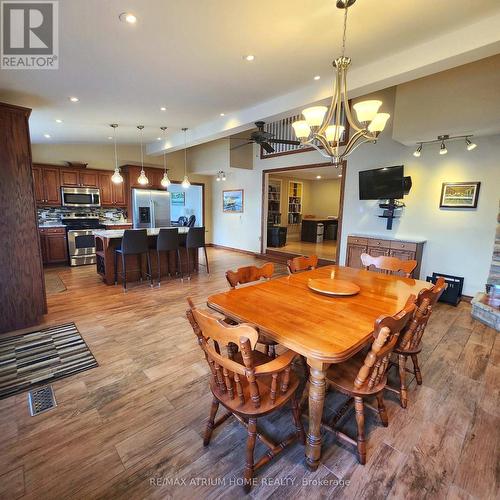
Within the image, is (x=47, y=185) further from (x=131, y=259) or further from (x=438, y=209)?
(x=438, y=209)

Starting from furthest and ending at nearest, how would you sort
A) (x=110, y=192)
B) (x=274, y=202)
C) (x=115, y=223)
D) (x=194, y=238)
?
(x=274, y=202), (x=115, y=223), (x=110, y=192), (x=194, y=238)

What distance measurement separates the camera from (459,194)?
14.1 feet

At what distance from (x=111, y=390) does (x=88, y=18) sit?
2923 millimetres

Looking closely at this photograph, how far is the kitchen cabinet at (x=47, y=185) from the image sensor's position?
590 cm

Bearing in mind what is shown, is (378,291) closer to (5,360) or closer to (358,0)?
(358,0)

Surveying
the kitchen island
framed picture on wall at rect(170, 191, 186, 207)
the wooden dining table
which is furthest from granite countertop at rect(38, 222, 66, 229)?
the wooden dining table

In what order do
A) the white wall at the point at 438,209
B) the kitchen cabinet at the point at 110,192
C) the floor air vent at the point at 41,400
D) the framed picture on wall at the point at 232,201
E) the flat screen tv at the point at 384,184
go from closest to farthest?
the floor air vent at the point at 41,400 → the white wall at the point at 438,209 → the flat screen tv at the point at 384,184 → the kitchen cabinet at the point at 110,192 → the framed picture on wall at the point at 232,201

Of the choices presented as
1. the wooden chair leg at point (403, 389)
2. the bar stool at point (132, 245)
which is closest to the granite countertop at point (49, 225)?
the bar stool at point (132, 245)

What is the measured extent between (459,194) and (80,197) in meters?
7.76

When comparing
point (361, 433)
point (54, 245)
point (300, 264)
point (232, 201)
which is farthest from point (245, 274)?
point (232, 201)

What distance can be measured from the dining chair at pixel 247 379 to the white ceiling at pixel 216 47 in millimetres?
2286

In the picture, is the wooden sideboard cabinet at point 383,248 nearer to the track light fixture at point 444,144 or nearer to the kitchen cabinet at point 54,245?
the track light fixture at point 444,144

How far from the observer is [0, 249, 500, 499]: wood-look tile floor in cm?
145

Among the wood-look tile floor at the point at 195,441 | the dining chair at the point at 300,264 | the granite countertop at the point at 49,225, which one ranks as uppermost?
the granite countertop at the point at 49,225
